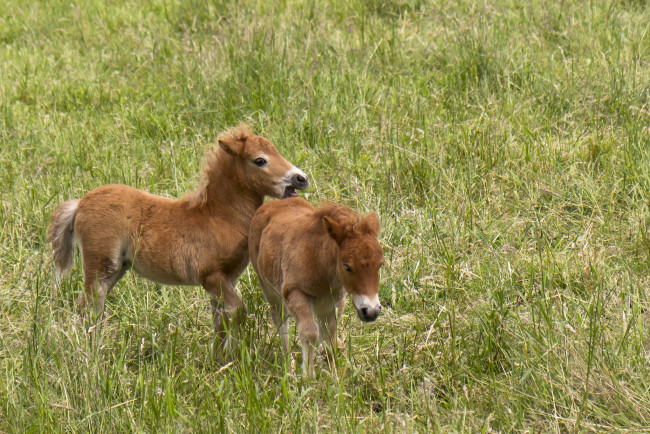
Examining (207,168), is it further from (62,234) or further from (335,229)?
(335,229)

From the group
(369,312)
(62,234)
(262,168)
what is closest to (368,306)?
(369,312)

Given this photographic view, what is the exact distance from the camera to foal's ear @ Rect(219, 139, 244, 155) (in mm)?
4688

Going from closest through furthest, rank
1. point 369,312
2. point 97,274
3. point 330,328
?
point 369,312
point 330,328
point 97,274

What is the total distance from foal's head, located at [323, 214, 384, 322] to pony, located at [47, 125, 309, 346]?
0.95 metres

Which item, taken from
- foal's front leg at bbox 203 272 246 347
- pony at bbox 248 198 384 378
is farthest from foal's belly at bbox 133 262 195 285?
pony at bbox 248 198 384 378

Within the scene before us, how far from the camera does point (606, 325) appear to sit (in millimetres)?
3791

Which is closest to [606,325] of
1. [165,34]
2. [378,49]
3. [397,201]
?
[397,201]

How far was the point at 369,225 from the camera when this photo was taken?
3.68m

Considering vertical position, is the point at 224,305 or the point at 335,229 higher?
the point at 335,229

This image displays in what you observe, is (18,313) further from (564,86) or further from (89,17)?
(89,17)

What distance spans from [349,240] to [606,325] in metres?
1.23

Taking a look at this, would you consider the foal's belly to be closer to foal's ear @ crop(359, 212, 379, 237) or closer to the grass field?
the grass field

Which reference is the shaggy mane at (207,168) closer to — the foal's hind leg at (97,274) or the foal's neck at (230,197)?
the foal's neck at (230,197)

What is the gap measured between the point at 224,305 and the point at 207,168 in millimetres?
877
